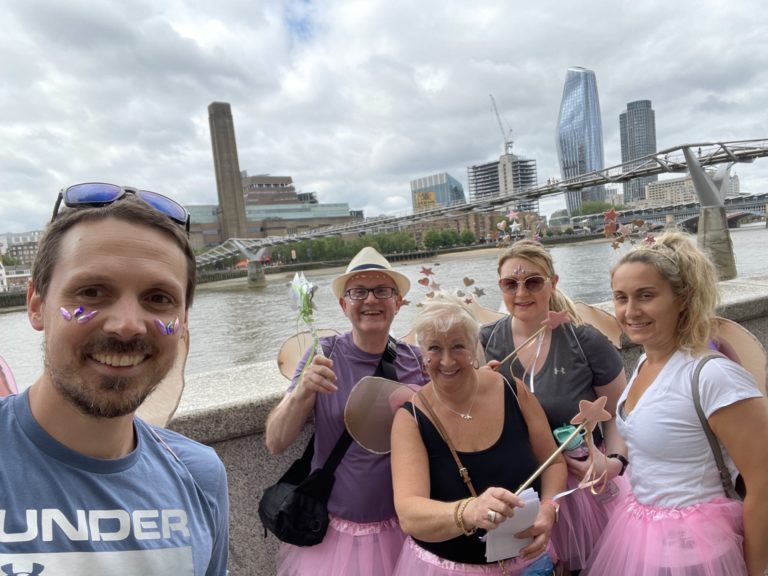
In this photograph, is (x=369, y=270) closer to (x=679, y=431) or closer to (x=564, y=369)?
(x=564, y=369)

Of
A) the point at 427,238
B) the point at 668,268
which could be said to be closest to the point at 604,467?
the point at 668,268

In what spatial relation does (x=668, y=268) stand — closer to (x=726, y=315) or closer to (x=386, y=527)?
(x=386, y=527)

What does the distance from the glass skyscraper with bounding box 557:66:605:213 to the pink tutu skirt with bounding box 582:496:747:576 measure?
103 meters

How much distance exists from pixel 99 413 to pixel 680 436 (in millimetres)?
1848

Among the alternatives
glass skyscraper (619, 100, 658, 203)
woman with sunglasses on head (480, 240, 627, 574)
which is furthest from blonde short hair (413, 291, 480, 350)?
glass skyscraper (619, 100, 658, 203)

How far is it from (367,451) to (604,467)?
3.25 feet

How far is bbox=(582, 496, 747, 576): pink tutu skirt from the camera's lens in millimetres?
1732

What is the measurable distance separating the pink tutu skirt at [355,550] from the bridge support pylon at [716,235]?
23719 mm

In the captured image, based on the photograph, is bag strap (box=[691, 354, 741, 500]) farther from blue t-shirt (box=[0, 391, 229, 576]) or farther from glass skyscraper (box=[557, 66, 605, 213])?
glass skyscraper (box=[557, 66, 605, 213])

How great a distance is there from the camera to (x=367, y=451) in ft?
6.71

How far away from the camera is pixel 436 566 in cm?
178

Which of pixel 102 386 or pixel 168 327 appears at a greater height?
pixel 168 327

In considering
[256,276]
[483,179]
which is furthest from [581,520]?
[256,276]

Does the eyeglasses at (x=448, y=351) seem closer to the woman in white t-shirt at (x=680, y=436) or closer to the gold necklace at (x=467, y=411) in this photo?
the gold necklace at (x=467, y=411)
